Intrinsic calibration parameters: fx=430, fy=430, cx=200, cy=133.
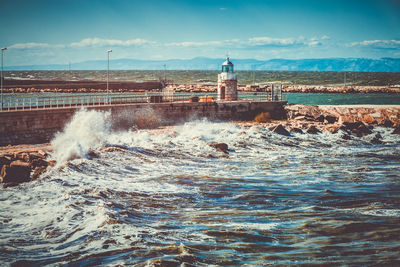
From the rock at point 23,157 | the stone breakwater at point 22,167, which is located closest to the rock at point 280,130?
the stone breakwater at point 22,167

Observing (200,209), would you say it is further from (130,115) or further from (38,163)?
(130,115)

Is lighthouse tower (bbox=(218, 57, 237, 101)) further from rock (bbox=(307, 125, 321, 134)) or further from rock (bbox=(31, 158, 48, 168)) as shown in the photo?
rock (bbox=(31, 158, 48, 168))

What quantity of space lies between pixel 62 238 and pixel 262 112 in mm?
25080

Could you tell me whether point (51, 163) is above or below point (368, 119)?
below

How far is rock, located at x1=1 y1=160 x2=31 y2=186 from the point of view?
13.5 meters

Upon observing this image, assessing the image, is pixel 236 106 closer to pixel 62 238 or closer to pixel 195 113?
pixel 195 113

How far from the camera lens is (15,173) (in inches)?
538

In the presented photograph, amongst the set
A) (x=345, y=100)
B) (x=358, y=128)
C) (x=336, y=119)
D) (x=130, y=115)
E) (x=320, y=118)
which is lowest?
(x=358, y=128)

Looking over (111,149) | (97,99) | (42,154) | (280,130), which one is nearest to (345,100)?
(97,99)

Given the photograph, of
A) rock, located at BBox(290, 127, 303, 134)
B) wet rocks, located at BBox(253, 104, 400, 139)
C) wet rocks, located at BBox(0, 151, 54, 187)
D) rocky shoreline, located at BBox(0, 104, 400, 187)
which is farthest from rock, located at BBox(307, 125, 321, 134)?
wet rocks, located at BBox(0, 151, 54, 187)

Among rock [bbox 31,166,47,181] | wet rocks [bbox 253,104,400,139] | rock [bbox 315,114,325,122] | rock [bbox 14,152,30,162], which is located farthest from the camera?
rock [bbox 315,114,325,122]

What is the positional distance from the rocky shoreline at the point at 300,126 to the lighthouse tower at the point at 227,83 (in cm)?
302

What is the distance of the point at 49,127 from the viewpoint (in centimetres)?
2298

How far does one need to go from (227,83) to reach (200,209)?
2310 centimetres
